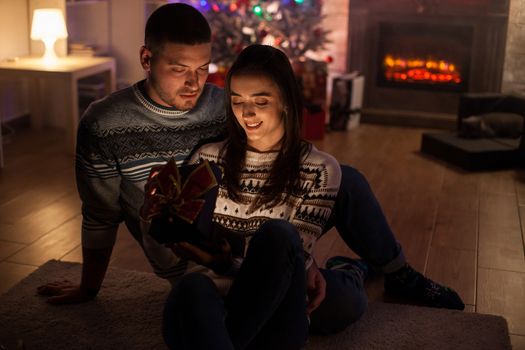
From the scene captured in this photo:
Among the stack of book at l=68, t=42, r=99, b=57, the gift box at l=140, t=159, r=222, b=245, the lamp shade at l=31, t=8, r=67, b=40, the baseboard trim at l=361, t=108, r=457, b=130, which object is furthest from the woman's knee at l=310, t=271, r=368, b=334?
the baseboard trim at l=361, t=108, r=457, b=130

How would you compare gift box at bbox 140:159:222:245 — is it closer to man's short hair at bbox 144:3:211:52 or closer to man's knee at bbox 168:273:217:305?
man's knee at bbox 168:273:217:305

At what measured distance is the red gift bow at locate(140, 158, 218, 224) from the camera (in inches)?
65.8

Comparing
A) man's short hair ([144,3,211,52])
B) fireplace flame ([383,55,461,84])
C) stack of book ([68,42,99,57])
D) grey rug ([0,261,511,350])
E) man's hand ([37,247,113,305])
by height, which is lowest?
grey rug ([0,261,511,350])

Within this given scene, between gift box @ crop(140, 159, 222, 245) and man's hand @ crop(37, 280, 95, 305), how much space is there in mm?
776

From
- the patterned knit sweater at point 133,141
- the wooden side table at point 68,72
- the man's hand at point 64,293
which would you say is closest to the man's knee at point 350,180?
the patterned knit sweater at point 133,141

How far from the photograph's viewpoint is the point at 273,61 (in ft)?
6.12

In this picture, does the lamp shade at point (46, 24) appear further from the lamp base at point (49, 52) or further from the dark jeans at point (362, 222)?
the dark jeans at point (362, 222)

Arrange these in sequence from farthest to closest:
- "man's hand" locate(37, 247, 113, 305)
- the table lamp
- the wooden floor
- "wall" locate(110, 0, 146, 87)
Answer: "wall" locate(110, 0, 146, 87) < the table lamp < the wooden floor < "man's hand" locate(37, 247, 113, 305)

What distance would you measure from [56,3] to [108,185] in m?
2.88

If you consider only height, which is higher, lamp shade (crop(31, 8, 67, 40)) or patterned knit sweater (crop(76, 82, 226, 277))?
lamp shade (crop(31, 8, 67, 40))

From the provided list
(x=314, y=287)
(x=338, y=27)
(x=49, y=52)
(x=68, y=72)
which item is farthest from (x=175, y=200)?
(x=338, y=27)

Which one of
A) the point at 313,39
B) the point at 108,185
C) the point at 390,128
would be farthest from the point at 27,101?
the point at 108,185

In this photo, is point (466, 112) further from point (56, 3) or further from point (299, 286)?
point (299, 286)

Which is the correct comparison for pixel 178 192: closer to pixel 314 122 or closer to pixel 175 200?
pixel 175 200
